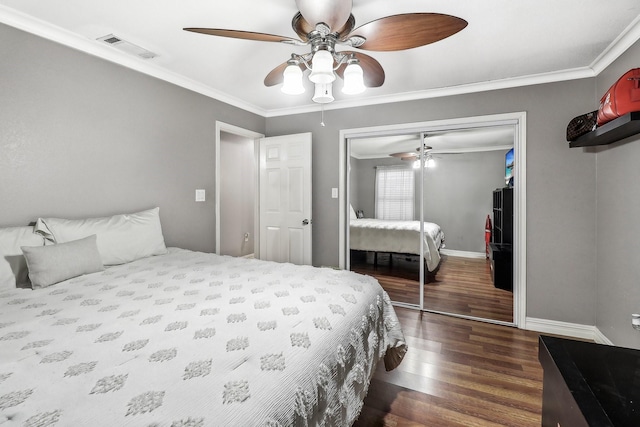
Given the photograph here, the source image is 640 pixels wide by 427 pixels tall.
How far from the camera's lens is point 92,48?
2.27 m

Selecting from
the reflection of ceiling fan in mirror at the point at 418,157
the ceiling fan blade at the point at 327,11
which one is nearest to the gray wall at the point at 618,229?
the reflection of ceiling fan in mirror at the point at 418,157

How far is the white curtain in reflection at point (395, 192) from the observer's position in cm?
352

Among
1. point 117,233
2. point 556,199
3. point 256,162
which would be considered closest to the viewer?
point 117,233

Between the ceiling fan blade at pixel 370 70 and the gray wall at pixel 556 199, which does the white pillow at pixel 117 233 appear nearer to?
the ceiling fan blade at pixel 370 70

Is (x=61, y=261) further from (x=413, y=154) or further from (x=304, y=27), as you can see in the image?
(x=413, y=154)

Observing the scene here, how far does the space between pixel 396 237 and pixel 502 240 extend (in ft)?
3.74

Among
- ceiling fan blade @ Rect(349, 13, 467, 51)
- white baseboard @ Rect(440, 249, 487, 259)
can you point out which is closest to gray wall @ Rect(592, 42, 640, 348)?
white baseboard @ Rect(440, 249, 487, 259)

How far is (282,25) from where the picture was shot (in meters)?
2.03

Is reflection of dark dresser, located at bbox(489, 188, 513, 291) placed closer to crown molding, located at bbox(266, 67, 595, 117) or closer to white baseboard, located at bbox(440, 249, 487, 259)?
white baseboard, located at bbox(440, 249, 487, 259)

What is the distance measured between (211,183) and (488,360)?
10.2 feet

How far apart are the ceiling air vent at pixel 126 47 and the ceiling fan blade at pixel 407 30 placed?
1793mm

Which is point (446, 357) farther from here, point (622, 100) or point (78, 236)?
point (78, 236)

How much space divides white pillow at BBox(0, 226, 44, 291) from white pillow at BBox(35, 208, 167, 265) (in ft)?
0.30

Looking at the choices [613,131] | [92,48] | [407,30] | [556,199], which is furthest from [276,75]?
[556,199]
